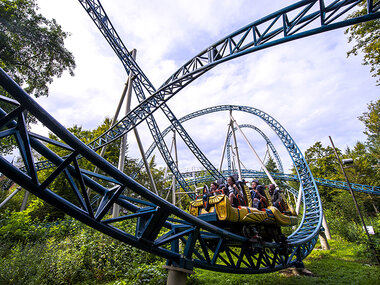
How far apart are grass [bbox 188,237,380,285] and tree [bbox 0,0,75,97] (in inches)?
373

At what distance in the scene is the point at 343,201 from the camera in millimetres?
14781

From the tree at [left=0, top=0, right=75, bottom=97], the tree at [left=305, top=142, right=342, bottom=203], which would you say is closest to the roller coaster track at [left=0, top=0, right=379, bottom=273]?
the tree at [left=0, top=0, right=75, bottom=97]

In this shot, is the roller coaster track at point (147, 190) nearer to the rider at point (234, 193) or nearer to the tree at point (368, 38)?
the rider at point (234, 193)

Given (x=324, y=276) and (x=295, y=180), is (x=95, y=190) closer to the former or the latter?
(x=324, y=276)

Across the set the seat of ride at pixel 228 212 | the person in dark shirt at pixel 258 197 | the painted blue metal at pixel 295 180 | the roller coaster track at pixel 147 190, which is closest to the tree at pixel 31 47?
the roller coaster track at pixel 147 190

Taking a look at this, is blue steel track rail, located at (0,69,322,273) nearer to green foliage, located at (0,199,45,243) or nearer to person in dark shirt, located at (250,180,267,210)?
person in dark shirt, located at (250,180,267,210)

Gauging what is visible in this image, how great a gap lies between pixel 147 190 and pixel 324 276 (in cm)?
623

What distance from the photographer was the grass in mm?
4836

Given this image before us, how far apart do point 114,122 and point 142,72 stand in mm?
2579

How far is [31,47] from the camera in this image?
7895 mm

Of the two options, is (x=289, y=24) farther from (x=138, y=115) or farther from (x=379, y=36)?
(x=379, y=36)

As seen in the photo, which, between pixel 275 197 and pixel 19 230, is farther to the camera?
pixel 19 230

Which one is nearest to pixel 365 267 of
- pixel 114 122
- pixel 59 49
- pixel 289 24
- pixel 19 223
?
pixel 289 24

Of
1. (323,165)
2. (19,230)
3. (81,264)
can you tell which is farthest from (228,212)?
(323,165)
